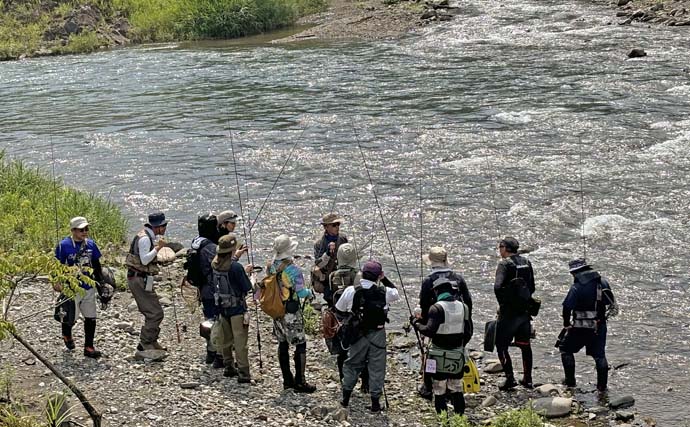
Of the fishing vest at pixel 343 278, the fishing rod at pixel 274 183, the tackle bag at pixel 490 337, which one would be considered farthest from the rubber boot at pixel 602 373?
the fishing rod at pixel 274 183

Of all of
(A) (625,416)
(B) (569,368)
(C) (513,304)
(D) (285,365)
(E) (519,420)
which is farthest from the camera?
(B) (569,368)

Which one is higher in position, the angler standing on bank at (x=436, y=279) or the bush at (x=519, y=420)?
the angler standing on bank at (x=436, y=279)

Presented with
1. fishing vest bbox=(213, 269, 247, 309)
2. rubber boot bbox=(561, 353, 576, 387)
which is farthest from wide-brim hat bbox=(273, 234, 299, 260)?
rubber boot bbox=(561, 353, 576, 387)

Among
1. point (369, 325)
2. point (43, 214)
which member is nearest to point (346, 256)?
point (369, 325)

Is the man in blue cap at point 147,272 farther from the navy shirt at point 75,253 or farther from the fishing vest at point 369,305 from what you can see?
the fishing vest at point 369,305

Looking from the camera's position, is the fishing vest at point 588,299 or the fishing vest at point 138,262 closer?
the fishing vest at point 588,299

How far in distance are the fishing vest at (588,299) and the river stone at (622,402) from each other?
2.70 ft

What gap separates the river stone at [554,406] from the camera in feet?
29.6

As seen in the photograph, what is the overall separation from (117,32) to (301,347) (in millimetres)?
42401

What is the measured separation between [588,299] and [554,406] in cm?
120

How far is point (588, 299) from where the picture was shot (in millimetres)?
9273

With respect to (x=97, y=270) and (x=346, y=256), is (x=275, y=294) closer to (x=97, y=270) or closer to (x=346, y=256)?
(x=346, y=256)

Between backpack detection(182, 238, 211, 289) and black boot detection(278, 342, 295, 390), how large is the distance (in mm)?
1248

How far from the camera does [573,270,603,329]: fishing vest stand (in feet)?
30.3
